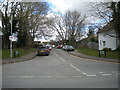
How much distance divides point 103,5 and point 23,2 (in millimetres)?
15640

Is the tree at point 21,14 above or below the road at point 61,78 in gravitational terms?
above

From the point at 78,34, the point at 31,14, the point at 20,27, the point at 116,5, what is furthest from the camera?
the point at 78,34

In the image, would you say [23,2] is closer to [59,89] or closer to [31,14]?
[31,14]

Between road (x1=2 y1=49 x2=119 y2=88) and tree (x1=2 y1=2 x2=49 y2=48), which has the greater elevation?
tree (x1=2 y1=2 x2=49 y2=48)

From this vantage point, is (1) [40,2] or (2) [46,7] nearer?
(1) [40,2]

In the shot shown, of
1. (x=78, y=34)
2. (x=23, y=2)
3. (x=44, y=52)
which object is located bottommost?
(x=44, y=52)

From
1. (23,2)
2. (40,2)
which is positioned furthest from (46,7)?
(23,2)

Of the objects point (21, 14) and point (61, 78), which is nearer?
point (61, 78)

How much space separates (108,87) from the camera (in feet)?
19.6

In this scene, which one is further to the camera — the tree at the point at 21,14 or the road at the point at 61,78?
Result: the tree at the point at 21,14

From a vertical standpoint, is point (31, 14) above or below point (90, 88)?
above

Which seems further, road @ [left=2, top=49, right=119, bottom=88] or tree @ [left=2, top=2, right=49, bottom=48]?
tree @ [left=2, top=2, right=49, bottom=48]

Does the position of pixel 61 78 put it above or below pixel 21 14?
below

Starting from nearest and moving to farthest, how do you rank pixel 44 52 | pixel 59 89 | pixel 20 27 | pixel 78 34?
pixel 59 89 → pixel 44 52 → pixel 20 27 → pixel 78 34
